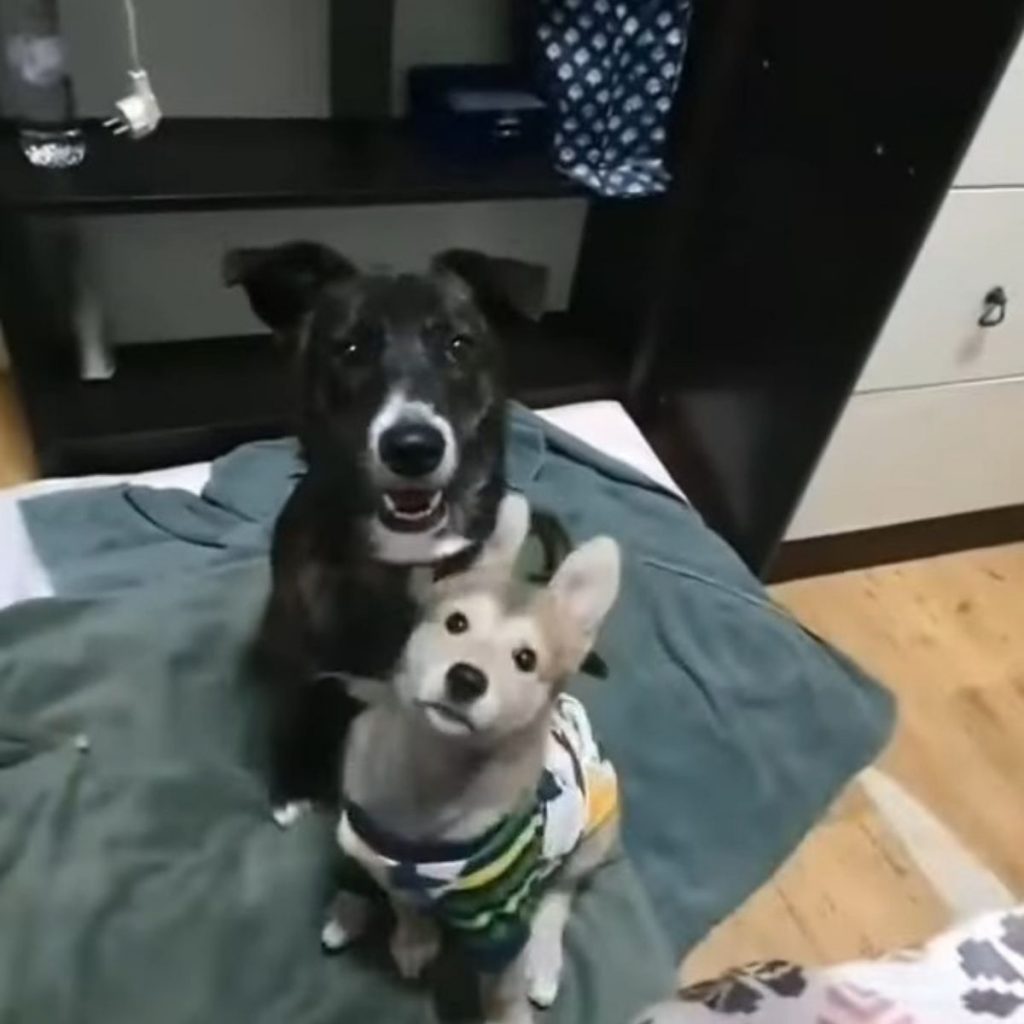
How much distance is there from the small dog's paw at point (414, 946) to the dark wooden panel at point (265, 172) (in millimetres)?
823

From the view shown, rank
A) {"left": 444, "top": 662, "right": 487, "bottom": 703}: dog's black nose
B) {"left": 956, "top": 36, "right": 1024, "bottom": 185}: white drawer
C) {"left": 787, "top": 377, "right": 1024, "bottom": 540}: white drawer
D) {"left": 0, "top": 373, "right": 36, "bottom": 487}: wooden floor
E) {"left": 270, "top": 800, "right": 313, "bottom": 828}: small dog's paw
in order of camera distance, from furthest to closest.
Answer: {"left": 0, "top": 373, "right": 36, "bottom": 487}: wooden floor, {"left": 787, "top": 377, "right": 1024, "bottom": 540}: white drawer, {"left": 956, "top": 36, "right": 1024, "bottom": 185}: white drawer, {"left": 270, "top": 800, "right": 313, "bottom": 828}: small dog's paw, {"left": 444, "top": 662, "right": 487, "bottom": 703}: dog's black nose

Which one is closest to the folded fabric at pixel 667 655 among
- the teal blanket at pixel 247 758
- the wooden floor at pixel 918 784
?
the teal blanket at pixel 247 758

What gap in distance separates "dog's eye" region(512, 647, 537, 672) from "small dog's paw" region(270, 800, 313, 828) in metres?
0.42

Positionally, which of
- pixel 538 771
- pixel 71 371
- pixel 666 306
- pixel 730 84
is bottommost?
pixel 71 371

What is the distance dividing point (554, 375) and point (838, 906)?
2.65 ft

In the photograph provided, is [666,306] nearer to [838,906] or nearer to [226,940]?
[838,906]

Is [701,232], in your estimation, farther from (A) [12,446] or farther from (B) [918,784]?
(A) [12,446]

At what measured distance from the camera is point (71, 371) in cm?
175

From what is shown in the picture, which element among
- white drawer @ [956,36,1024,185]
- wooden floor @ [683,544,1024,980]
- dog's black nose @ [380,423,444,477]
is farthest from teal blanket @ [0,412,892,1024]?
white drawer @ [956,36,1024,185]

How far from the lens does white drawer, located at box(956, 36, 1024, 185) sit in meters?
1.33

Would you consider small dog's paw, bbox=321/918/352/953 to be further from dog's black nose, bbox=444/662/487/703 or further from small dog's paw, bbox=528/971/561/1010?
dog's black nose, bbox=444/662/487/703

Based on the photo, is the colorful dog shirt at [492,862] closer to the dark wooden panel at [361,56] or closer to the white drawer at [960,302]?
the white drawer at [960,302]

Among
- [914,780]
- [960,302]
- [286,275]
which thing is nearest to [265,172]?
[286,275]

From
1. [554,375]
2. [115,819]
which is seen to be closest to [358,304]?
[115,819]
